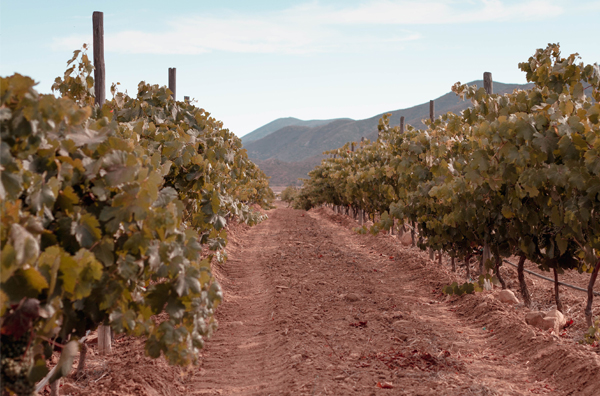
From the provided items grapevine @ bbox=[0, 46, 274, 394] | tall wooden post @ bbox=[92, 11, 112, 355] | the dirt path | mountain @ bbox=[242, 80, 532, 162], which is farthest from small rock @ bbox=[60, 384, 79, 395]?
mountain @ bbox=[242, 80, 532, 162]

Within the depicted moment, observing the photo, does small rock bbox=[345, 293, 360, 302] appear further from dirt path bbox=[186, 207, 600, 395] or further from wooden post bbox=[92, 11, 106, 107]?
wooden post bbox=[92, 11, 106, 107]

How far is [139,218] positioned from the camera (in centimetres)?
212

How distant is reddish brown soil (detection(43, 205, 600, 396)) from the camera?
3.80m

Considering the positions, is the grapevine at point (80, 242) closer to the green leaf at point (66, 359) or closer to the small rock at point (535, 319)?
the green leaf at point (66, 359)

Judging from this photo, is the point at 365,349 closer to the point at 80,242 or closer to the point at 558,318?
the point at 558,318

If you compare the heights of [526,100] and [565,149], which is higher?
[526,100]

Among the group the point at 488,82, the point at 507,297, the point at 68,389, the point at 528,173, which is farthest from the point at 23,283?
the point at 488,82

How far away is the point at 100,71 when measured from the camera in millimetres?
4426

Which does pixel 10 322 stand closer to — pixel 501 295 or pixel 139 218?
pixel 139 218

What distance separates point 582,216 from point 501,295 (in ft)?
8.68

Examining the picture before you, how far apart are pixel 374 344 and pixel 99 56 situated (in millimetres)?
3739

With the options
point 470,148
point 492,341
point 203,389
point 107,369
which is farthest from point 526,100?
point 107,369

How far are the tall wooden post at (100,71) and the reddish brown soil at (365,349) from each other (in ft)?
0.51

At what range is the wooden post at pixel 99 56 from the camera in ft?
14.5
